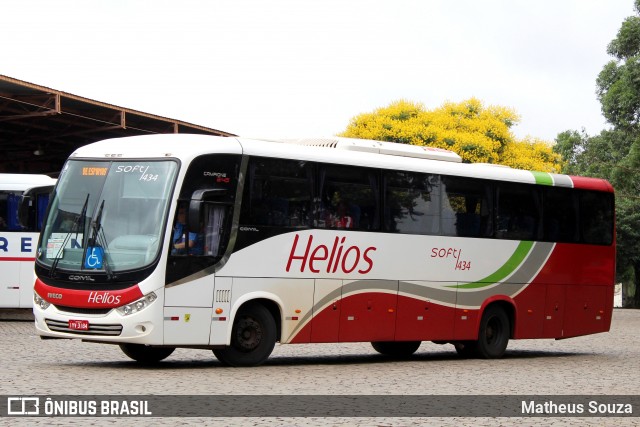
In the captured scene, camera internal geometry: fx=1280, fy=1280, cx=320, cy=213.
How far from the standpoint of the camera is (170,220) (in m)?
16.4

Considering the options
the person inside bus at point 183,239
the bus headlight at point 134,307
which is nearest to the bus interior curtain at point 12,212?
the person inside bus at point 183,239

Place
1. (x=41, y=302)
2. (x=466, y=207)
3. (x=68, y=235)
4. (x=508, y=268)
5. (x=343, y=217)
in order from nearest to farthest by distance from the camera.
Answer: (x=41, y=302)
(x=68, y=235)
(x=343, y=217)
(x=466, y=207)
(x=508, y=268)

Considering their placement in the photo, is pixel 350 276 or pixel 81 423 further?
pixel 350 276

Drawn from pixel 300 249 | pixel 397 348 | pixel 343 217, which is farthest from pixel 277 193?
pixel 397 348

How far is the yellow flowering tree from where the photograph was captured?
61.7 m

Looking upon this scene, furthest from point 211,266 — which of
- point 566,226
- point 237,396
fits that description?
point 566,226

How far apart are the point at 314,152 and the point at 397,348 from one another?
460 centimetres

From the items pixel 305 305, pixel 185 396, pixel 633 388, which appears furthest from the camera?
pixel 305 305

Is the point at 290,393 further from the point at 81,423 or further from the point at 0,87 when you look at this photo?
the point at 0,87

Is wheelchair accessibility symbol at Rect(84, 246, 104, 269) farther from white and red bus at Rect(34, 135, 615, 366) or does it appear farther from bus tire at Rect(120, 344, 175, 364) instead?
bus tire at Rect(120, 344, 175, 364)

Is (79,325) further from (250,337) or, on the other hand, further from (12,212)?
(12,212)

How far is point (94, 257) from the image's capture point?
53.6 ft

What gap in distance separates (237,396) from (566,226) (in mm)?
11457

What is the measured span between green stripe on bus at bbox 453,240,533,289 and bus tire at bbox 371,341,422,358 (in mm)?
1423
